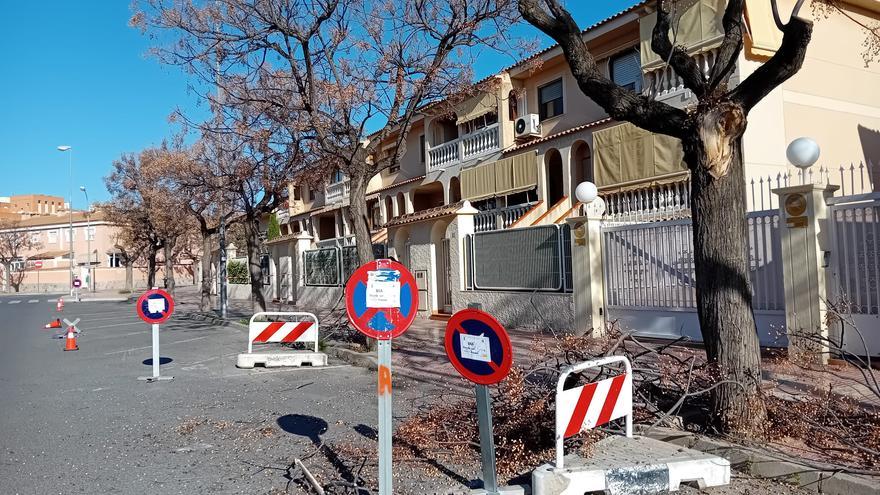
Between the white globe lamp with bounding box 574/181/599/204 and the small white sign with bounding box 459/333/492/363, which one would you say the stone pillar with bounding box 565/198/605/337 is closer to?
the white globe lamp with bounding box 574/181/599/204

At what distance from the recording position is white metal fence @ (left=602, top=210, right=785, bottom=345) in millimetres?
9297

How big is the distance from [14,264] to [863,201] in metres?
74.6

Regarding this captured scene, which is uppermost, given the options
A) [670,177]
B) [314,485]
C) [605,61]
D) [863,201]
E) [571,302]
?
[605,61]

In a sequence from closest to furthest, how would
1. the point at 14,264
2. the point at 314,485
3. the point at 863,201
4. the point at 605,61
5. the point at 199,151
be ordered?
the point at 314,485 < the point at 863,201 < the point at 605,61 < the point at 199,151 < the point at 14,264

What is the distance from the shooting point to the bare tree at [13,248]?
6306 cm

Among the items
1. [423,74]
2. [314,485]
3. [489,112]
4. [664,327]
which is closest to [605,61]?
[489,112]

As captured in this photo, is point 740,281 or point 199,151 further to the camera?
point 199,151

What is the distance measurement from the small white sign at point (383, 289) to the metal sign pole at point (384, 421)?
0.24 meters

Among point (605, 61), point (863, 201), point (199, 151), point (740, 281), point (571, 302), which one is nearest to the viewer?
point (740, 281)

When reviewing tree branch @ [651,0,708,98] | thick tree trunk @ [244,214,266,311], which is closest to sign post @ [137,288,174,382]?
tree branch @ [651,0,708,98]

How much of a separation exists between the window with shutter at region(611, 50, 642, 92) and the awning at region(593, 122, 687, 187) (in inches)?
77.8

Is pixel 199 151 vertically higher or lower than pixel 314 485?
higher

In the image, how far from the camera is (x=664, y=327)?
423 inches

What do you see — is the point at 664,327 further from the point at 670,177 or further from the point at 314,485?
the point at 314,485
